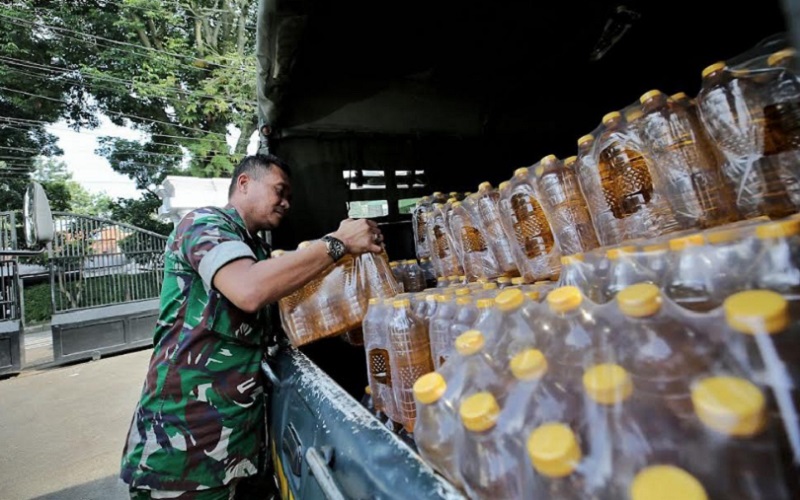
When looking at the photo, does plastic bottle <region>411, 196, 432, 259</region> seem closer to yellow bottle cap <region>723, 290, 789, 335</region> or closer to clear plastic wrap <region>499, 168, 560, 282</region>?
clear plastic wrap <region>499, 168, 560, 282</region>

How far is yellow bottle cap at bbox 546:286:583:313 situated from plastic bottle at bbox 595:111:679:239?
598 mm

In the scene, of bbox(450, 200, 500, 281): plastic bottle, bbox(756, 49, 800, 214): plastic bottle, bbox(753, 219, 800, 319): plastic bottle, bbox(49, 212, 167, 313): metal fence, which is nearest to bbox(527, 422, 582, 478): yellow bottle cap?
bbox(753, 219, 800, 319): plastic bottle

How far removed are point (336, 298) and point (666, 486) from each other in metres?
1.77

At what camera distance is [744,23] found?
7.70ft

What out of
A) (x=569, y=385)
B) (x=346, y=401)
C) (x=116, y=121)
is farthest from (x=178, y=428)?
(x=116, y=121)

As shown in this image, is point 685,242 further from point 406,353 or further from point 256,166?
point 256,166

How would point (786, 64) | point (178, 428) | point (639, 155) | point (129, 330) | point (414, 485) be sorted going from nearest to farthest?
point (414, 485), point (786, 64), point (639, 155), point (178, 428), point (129, 330)

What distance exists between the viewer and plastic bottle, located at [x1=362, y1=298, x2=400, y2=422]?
155cm

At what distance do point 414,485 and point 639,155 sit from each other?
1159mm

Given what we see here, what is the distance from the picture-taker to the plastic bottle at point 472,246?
5.91 feet

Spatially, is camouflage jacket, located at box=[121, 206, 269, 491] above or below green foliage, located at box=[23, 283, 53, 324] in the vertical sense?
below

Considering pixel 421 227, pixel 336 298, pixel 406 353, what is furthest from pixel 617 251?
pixel 421 227

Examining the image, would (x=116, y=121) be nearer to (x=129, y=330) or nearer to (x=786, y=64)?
(x=129, y=330)

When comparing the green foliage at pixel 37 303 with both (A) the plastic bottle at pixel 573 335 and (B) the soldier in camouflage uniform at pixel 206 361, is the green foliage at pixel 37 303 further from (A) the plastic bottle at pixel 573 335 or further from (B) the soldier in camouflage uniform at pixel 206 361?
(A) the plastic bottle at pixel 573 335
